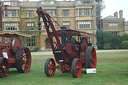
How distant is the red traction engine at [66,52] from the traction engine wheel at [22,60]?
1745 millimetres

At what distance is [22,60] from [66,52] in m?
2.99

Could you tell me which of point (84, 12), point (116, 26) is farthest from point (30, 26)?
point (116, 26)

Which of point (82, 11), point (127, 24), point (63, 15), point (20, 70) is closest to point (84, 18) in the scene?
point (82, 11)

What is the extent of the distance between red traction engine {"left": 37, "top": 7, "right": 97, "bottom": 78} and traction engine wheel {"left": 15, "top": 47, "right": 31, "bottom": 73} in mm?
1745

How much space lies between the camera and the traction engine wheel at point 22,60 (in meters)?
10.0

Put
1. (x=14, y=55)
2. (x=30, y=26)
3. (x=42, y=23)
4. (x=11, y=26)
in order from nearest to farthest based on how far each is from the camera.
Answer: (x=14, y=55), (x=11, y=26), (x=42, y=23), (x=30, y=26)

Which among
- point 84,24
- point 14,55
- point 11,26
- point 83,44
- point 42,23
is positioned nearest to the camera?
point 83,44

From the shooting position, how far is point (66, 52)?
852cm

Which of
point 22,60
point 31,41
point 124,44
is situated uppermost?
point 31,41

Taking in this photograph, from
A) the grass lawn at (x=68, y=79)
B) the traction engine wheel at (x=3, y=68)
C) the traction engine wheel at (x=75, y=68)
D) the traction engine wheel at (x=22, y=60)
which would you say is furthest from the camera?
the traction engine wheel at (x=22, y=60)

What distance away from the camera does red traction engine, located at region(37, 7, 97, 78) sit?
8.05 meters

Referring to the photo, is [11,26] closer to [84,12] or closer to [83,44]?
[84,12]

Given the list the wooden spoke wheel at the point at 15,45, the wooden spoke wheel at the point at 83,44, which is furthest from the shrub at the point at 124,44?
the wooden spoke wheel at the point at 15,45

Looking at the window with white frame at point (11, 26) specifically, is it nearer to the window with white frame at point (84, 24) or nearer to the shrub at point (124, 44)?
the window with white frame at point (84, 24)
